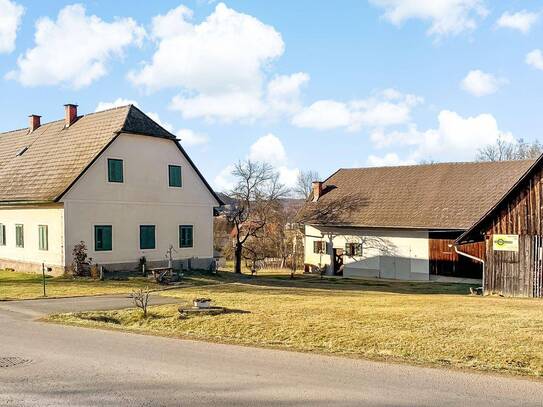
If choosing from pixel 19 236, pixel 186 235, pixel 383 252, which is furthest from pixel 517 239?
pixel 19 236

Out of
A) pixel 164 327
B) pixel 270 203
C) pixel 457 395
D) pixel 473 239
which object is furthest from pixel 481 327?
pixel 270 203

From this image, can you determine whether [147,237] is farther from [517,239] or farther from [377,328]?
[377,328]

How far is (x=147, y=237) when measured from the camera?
96.1 ft

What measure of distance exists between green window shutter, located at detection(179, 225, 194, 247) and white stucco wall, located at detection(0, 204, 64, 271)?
22.2ft

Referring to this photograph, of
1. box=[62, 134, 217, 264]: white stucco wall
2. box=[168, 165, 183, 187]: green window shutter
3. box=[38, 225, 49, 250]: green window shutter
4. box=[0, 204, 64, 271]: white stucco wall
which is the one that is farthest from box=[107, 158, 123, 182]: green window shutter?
box=[38, 225, 49, 250]: green window shutter

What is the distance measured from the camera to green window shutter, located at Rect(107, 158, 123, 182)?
2791cm

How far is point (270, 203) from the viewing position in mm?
51438

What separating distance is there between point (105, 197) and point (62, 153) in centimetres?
424

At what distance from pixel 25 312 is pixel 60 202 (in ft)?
34.7

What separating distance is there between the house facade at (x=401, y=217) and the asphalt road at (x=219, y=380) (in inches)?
966

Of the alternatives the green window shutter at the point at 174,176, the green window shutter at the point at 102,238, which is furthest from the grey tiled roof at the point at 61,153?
the green window shutter at the point at 102,238

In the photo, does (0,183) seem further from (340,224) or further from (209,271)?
(340,224)

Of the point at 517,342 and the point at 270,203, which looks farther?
the point at 270,203

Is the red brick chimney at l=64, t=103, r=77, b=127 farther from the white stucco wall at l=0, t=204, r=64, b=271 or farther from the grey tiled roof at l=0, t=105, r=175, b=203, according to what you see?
the white stucco wall at l=0, t=204, r=64, b=271
